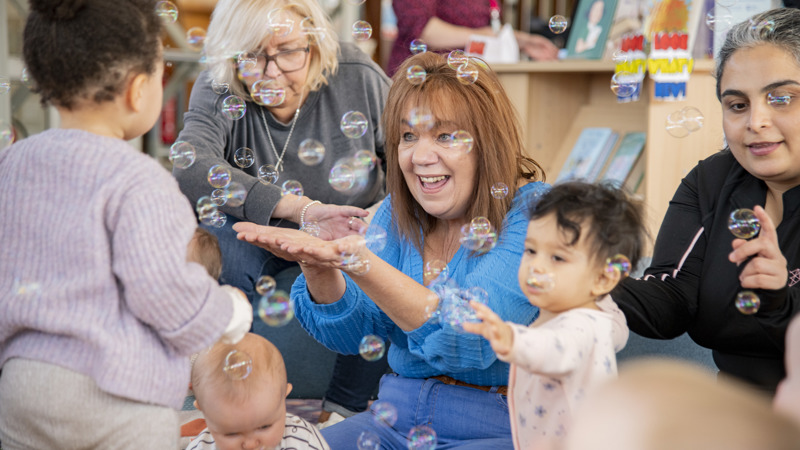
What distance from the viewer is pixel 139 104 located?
136 cm

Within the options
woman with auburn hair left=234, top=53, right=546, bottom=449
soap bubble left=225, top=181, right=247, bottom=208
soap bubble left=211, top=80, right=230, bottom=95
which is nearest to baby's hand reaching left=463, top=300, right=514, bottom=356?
woman with auburn hair left=234, top=53, right=546, bottom=449

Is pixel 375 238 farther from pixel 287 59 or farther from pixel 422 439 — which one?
pixel 287 59

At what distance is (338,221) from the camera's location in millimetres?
1909

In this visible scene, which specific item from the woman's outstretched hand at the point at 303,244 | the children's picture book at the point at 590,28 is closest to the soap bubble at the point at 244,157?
the woman's outstretched hand at the point at 303,244

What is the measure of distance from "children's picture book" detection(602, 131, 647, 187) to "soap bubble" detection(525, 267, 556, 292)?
6.64ft

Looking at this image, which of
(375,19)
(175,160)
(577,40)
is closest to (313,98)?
(175,160)

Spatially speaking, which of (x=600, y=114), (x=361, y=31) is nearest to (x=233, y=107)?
(x=361, y=31)

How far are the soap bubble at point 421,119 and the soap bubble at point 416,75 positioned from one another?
0.06 meters

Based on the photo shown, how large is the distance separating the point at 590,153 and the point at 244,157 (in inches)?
65.5

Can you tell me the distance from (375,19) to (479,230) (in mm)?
4714

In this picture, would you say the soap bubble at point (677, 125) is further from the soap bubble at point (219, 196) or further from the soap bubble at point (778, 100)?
the soap bubble at point (219, 196)

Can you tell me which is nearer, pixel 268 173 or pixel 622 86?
pixel 622 86

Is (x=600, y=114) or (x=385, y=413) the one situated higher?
(x=600, y=114)

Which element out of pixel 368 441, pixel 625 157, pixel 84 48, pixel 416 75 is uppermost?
pixel 84 48
